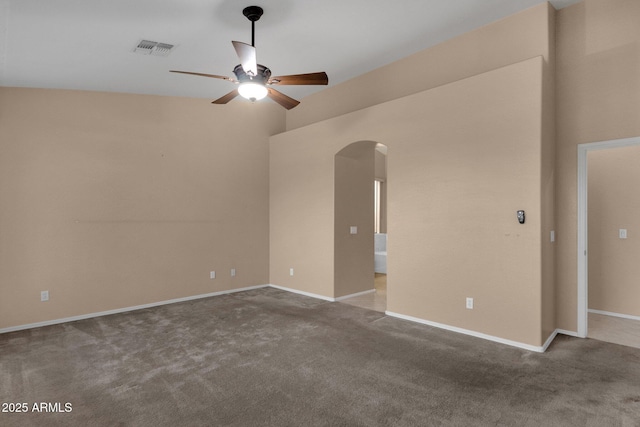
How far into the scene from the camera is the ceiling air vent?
3602 mm

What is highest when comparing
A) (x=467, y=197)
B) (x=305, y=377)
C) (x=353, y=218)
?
(x=467, y=197)

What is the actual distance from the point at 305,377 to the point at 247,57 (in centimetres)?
270

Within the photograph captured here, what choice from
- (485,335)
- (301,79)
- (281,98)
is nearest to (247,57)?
(301,79)

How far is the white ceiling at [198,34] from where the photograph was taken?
306cm

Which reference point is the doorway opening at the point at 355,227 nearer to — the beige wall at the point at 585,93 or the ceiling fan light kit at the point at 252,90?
the ceiling fan light kit at the point at 252,90

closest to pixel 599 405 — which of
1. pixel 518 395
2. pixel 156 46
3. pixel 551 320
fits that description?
pixel 518 395

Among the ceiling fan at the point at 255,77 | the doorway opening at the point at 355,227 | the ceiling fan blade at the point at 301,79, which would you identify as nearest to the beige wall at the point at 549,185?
the doorway opening at the point at 355,227

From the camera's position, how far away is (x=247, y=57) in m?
2.89

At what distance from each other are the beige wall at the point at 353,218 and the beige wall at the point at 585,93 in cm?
243

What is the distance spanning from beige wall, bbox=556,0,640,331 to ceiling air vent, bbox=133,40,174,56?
14.1 ft

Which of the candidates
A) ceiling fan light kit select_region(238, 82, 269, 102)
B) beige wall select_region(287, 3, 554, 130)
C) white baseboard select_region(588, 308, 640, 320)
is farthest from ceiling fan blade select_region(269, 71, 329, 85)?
white baseboard select_region(588, 308, 640, 320)

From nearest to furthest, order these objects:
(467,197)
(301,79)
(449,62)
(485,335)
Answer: (301,79) < (485,335) < (467,197) < (449,62)

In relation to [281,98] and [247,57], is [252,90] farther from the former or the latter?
[281,98]

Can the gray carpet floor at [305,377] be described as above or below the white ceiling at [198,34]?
below
